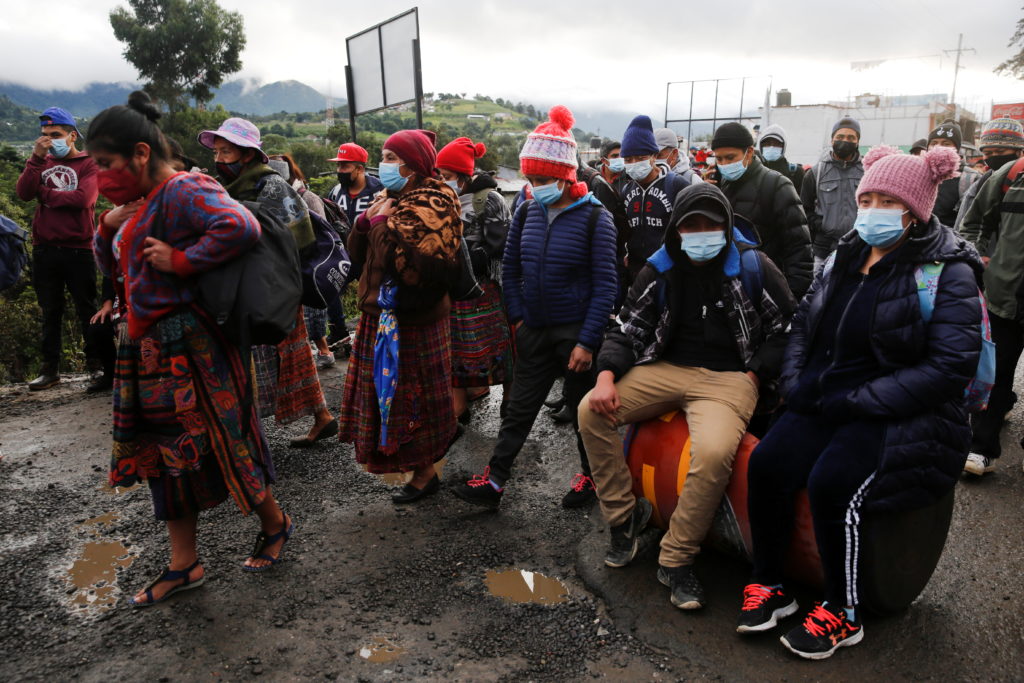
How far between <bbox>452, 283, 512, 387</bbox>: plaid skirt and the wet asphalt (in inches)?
34.4

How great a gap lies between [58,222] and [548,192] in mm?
4560

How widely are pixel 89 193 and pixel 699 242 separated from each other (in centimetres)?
529

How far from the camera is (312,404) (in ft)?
15.5

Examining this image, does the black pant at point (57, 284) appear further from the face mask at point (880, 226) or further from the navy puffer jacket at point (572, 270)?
the face mask at point (880, 226)

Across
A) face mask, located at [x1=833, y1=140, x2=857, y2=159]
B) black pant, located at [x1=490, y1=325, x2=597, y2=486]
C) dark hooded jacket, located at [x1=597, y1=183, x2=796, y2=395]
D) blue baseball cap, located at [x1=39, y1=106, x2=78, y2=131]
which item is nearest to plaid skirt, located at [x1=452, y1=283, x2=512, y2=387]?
black pant, located at [x1=490, y1=325, x2=597, y2=486]

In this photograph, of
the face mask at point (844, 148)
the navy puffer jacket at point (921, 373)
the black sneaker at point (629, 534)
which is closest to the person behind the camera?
the navy puffer jacket at point (921, 373)

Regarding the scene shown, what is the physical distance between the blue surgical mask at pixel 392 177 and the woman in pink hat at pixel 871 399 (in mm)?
2369

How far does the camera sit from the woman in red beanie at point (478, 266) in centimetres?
485

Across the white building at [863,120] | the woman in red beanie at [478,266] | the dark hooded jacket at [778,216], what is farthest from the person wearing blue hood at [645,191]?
the white building at [863,120]

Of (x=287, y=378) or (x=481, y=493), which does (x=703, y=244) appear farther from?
(x=287, y=378)

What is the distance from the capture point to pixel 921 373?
2.57m

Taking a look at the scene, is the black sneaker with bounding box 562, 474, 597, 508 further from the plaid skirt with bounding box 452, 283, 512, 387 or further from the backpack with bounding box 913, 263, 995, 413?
the backpack with bounding box 913, 263, 995, 413

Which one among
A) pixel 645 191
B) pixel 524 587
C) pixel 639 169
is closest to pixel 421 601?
pixel 524 587

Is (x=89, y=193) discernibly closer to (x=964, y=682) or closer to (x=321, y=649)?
(x=321, y=649)
